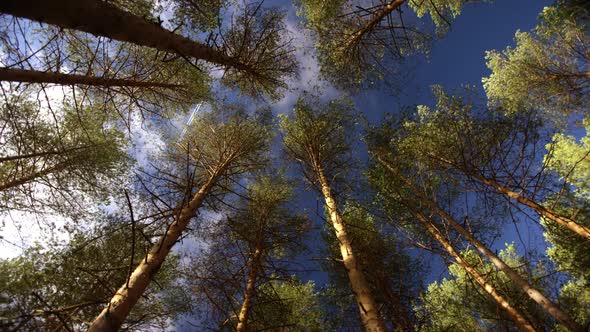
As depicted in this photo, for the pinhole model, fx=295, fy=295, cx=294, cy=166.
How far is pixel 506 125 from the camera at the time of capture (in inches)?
308

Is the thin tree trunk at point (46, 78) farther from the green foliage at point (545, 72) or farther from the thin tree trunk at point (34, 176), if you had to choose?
the green foliage at point (545, 72)

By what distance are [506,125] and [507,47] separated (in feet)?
17.7

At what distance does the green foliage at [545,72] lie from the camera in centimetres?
915

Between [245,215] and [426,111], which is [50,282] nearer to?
[245,215]

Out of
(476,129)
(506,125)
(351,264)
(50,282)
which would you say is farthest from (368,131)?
(50,282)

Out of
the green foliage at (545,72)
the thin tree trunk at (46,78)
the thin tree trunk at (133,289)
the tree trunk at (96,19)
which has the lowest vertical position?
the thin tree trunk at (133,289)

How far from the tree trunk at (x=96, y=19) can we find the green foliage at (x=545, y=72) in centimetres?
1026

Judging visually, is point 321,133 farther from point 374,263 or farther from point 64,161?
point 64,161

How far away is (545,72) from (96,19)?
12.7 m

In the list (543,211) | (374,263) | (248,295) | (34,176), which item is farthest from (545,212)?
(34,176)

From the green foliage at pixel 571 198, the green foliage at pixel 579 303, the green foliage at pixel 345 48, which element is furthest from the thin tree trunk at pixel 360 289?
the green foliage at pixel 579 303

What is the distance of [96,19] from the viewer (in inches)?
91.0

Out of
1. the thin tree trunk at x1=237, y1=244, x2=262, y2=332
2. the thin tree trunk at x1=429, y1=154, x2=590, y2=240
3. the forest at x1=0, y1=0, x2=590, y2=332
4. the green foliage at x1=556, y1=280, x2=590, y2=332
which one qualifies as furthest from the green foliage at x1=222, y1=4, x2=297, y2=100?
the green foliage at x1=556, y1=280, x2=590, y2=332

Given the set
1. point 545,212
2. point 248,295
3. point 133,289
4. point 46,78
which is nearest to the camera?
point 133,289
